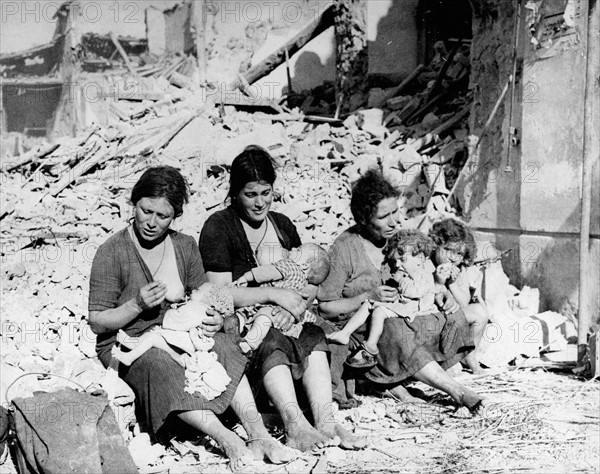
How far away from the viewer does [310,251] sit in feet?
13.3

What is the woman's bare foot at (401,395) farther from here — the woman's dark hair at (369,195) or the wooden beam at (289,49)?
the wooden beam at (289,49)

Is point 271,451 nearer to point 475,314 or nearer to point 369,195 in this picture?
point 369,195

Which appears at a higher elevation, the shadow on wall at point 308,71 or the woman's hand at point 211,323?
the shadow on wall at point 308,71

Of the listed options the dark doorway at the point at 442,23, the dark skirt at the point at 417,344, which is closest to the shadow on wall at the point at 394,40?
the dark doorway at the point at 442,23

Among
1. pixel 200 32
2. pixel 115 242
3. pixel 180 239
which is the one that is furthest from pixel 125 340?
pixel 200 32

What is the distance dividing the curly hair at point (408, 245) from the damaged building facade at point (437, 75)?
5.16 ft

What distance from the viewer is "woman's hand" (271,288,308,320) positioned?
3.87 m

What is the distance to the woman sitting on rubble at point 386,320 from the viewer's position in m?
4.32

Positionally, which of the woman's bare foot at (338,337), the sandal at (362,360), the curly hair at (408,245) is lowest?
the sandal at (362,360)

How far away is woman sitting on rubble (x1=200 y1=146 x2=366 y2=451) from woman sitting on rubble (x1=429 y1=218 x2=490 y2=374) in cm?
104

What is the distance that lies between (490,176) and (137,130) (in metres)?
5.71

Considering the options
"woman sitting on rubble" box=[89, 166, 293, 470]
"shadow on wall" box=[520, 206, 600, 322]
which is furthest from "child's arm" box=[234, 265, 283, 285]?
"shadow on wall" box=[520, 206, 600, 322]

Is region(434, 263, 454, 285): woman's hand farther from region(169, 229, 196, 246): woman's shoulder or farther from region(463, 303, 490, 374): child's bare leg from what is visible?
region(169, 229, 196, 246): woman's shoulder

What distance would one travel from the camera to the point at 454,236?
15.9 feet
